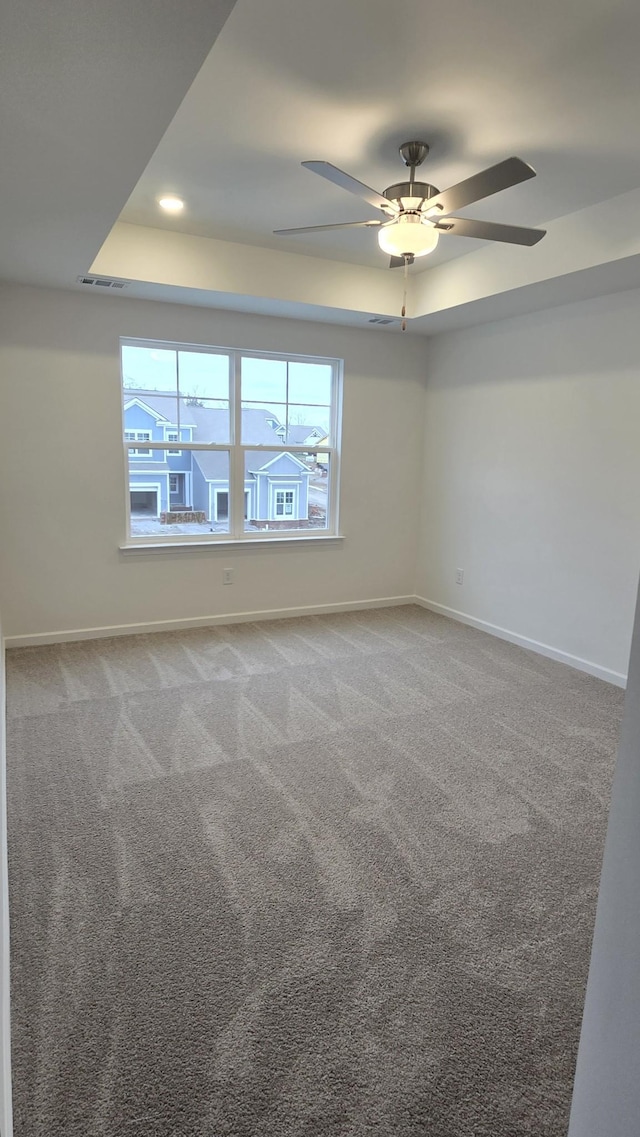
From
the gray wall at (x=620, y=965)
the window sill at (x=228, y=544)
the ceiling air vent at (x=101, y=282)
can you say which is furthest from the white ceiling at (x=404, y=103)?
the window sill at (x=228, y=544)

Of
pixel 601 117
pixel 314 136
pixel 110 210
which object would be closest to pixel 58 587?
pixel 110 210

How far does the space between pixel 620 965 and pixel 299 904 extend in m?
1.38

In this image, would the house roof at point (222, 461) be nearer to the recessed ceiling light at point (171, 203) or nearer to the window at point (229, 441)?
the window at point (229, 441)

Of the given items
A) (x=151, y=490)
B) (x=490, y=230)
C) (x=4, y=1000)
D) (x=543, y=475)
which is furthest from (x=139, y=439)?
(x=4, y=1000)

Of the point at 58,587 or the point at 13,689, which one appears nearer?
the point at 13,689

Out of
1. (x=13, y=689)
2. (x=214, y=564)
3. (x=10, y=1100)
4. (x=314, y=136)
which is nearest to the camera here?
(x=10, y=1100)

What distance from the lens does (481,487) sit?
4.93m

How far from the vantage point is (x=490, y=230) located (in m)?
2.69

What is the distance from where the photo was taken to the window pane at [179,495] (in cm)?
459

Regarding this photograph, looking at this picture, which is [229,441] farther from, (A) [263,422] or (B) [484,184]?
(B) [484,184]

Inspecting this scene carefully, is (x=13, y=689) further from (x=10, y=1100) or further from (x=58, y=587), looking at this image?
(x=10, y=1100)

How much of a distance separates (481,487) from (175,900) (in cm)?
388

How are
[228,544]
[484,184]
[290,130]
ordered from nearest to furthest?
1. [484,184]
2. [290,130]
3. [228,544]

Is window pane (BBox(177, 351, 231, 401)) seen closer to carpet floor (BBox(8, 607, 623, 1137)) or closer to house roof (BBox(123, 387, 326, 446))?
house roof (BBox(123, 387, 326, 446))
